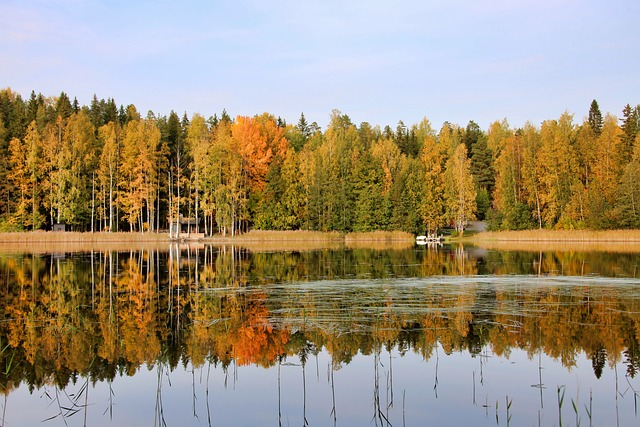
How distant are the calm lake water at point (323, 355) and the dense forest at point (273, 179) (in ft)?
162

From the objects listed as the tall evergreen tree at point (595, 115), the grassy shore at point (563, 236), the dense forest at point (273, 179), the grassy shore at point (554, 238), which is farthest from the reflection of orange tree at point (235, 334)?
the tall evergreen tree at point (595, 115)

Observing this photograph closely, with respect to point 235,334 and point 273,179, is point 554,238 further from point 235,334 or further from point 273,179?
point 235,334

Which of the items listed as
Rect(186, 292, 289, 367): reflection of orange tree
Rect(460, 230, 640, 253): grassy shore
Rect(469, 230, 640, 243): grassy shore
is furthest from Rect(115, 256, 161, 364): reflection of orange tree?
Rect(469, 230, 640, 243): grassy shore

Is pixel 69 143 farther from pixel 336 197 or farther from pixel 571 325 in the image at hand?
pixel 571 325

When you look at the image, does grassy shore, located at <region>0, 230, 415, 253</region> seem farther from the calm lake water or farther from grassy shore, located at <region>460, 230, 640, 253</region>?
the calm lake water

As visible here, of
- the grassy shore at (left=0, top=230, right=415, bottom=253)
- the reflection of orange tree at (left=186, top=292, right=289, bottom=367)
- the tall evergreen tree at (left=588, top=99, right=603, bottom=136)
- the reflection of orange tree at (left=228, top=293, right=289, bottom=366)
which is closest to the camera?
the reflection of orange tree at (left=228, top=293, right=289, bottom=366)

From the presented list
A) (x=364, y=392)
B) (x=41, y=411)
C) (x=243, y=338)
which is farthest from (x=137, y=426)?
(x=243, y=338)

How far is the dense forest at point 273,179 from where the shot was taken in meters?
69.7

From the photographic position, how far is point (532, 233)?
65750 millimetres

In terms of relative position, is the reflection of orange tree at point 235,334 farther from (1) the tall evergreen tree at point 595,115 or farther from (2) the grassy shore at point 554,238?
(1) the tall evergreen tree at point 595,115

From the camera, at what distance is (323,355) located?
495 inches

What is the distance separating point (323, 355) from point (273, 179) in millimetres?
63263

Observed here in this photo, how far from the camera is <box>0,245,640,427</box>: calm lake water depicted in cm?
948

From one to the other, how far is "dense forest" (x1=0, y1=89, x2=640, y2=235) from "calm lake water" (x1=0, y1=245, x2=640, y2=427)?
4942cm
